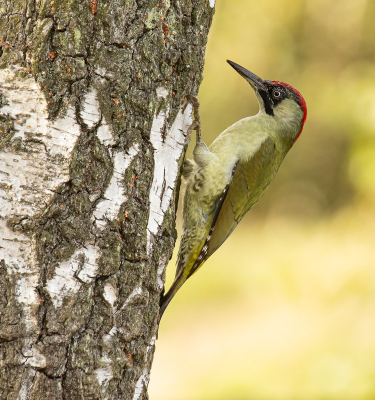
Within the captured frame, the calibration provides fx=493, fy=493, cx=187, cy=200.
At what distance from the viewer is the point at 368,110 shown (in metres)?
5.09

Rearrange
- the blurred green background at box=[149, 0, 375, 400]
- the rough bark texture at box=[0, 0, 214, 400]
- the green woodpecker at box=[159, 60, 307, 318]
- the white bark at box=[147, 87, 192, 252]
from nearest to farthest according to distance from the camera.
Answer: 1. the rough bark texture at box=[0, 0, 214, 400]
2. the white bark at box=[147, 87, 192, 252]
3. the green woodpecker at box=[159, 60, 307, 318]
4. the blurred green background at box=[149, 0, 375, 400]

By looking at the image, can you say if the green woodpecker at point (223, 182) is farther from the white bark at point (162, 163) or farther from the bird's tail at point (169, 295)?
the white bark at point (162, 163)

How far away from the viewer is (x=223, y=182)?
105 inches

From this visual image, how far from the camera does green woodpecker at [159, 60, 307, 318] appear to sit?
2.59 m

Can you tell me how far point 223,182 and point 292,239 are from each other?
13.0 ft

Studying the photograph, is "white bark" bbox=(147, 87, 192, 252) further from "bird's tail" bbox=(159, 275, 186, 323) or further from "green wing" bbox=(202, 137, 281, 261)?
"green wing" bbox=(202, 137, 281, 261)

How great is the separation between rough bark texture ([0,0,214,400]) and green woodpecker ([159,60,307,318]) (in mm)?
837

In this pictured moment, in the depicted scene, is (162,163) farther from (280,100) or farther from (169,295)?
(280,100)

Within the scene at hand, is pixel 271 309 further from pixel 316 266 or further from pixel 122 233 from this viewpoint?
pixel 122 233

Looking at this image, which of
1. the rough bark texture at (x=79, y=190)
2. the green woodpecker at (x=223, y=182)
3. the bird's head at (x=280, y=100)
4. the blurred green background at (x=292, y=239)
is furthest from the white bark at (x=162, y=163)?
the blurred green background at (x=292, y=239)

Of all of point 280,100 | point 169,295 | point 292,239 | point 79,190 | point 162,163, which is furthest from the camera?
point 292,239

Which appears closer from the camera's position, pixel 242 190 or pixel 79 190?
pixel 79 190

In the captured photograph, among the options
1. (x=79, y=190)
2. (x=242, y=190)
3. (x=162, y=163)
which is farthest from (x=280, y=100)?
(x=79, y=190)

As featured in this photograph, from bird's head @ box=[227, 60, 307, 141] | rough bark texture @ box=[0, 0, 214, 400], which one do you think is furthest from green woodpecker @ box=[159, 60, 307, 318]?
rough bark texture @ box=[0, 0, 214, 400]
